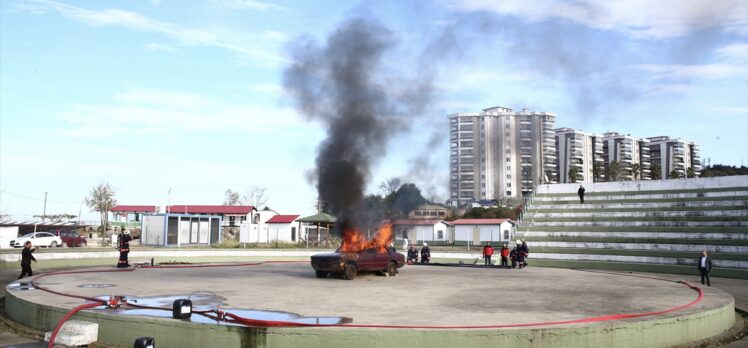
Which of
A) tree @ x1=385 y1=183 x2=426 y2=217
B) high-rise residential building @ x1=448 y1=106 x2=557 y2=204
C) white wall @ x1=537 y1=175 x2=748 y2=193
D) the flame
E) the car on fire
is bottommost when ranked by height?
the car on fire

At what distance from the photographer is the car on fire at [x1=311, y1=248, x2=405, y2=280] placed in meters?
21.7

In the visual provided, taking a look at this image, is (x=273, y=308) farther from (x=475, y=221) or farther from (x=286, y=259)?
(x=475, y=221)

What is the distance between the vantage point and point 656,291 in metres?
18.3

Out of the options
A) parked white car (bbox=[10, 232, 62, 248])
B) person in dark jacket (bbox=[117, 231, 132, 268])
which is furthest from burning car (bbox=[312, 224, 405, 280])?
parked white car (bbox=[10, 232, 62, 248])

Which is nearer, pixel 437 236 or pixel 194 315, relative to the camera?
pixel 194 315

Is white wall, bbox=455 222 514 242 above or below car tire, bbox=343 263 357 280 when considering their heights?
above

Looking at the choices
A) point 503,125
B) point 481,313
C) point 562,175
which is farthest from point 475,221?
point 562,175

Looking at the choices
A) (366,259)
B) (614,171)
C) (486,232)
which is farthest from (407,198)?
(614,171)

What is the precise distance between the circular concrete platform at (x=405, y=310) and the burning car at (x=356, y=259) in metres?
0.57

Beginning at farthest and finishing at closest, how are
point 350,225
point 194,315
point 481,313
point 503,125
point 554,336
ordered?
point 503,125
point 350,225
point 481,313
point 194,315
point 554,336

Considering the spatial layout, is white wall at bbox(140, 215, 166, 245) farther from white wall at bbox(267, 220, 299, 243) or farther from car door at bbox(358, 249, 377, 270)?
car door at bbox(358, 249, 377, 270)

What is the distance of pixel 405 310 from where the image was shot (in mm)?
13383

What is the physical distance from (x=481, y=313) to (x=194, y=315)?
6.51 metres

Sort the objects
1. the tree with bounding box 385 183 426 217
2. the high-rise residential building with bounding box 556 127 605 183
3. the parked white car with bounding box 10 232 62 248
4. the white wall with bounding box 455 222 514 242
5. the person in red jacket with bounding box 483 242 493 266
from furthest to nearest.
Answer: the high-rise residential building with bounding box 556 127 605 183 → the white wall with bounding box 455 222 514 242 → the parked white car with bounding box 10 232 62 248 → the tree with bounding box 385 183 426 217 → the person in red jacket with bounding box 483 242 493 266
